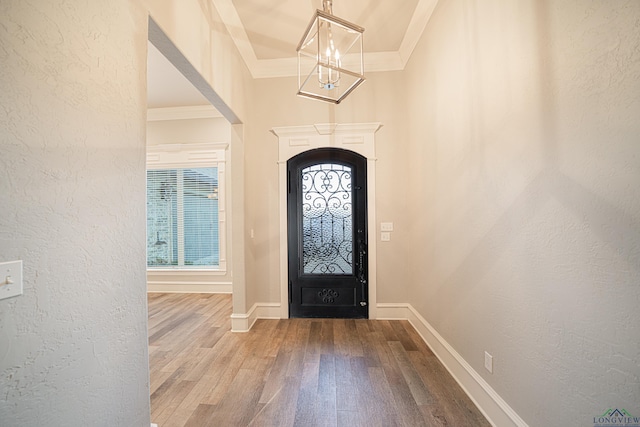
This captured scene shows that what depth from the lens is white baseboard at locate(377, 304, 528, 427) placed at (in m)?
1.46

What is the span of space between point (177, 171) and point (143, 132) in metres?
3.61

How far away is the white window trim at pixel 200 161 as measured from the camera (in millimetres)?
4461

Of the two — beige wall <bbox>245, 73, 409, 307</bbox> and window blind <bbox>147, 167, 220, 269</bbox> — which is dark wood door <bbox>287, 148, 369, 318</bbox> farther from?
window blind <bbox>147, 167, 220, 269</bbox>

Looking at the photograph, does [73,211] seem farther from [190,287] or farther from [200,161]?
[190,287]

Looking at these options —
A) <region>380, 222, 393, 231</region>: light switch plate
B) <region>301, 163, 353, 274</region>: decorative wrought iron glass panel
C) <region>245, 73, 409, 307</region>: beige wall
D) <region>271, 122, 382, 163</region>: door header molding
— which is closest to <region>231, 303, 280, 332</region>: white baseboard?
<region>245, 73, 409, 307</region>: beige wall

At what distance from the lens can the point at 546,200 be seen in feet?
3.90

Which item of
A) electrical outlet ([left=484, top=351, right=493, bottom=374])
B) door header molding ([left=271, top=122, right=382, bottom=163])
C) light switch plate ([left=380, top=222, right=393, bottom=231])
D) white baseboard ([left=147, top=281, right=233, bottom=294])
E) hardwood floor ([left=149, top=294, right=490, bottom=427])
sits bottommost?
hardwood floor ([left=149, top=294, right=490, bottom=427])

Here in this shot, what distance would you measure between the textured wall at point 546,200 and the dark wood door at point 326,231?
1265 millimetres

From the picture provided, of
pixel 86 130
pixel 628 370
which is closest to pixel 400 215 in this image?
pixel 628 370

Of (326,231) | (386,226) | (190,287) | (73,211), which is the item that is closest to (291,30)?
(326,231)

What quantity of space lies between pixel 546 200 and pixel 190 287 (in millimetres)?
4936

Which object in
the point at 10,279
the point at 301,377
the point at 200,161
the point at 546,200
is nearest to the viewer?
the point at 10,279

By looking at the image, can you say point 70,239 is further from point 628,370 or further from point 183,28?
point 628,370

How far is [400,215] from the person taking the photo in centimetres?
318
